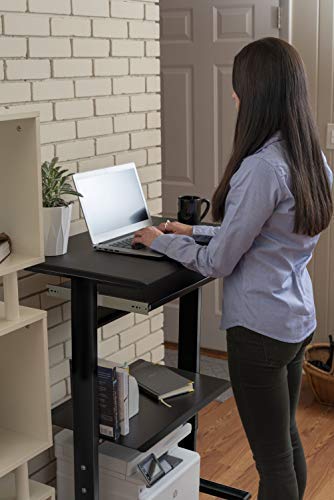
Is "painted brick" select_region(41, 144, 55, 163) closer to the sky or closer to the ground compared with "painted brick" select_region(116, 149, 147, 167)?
closer to the sky

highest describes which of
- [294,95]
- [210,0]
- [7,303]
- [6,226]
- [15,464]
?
[210,0]

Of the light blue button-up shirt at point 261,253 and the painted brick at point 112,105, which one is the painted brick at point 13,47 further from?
the light blue button-up shirt at point 261,253

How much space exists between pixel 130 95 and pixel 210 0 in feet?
4.55

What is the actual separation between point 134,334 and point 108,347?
0.53ft

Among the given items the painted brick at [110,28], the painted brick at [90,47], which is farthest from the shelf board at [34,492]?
the painted brick at [110,28]

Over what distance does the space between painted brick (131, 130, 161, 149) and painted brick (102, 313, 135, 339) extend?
0.62 metres

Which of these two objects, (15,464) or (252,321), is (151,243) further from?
(15,464)

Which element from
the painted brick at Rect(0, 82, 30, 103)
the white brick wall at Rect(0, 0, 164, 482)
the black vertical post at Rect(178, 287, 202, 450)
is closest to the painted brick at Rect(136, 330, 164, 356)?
the white brick wall at Rect(0, 0, 164, 482)

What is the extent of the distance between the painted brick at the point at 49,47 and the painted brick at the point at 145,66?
1.22 ft

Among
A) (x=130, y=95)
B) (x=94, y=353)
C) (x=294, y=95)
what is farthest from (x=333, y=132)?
(x=94, y=353)

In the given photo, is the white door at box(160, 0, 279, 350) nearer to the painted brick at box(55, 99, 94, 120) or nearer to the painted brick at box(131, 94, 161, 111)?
the painted brick at box(131, 94, 161, 111)

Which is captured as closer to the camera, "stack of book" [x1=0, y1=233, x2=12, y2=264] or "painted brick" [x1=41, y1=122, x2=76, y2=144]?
"stack of book" [x1=0, y1=233, x2=12, y2=264]

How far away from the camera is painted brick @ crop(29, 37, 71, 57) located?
238 centimetres

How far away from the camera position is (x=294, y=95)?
2098 mm
